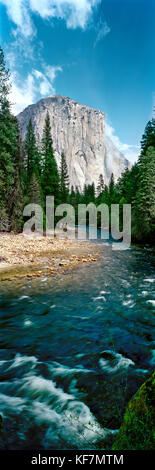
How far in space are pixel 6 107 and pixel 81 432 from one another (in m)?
18.4

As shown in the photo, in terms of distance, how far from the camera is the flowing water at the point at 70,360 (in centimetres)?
263

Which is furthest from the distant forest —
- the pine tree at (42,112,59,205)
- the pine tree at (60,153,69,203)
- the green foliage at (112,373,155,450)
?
the green foliage at (112,373,155,450)

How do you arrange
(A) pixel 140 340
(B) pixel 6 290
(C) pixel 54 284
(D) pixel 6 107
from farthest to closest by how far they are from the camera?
(D) pixel 6 107, (C) pixel 54 284, (B) pixel 6 290, (A) pixel 140 340

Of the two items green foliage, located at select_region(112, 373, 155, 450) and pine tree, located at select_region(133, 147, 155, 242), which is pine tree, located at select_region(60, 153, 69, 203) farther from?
green foliage, located at select_region(112, 373, 155, 450)

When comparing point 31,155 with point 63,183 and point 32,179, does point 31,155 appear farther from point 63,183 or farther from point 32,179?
point 63,183

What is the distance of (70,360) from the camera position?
13.2ft

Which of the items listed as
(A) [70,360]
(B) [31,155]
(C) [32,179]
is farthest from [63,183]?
(A) [70,360]

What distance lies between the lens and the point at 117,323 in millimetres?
5547

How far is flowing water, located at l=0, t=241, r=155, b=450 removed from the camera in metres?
2.63

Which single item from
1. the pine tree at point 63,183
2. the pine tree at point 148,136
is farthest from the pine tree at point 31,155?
the pine tree at point 148,136
